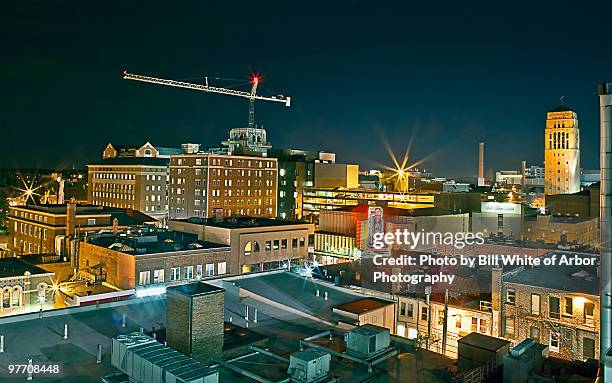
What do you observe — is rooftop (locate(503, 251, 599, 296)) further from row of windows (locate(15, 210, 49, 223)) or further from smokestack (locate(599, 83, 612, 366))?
row of windows (locate(15, 210, 49, 223))

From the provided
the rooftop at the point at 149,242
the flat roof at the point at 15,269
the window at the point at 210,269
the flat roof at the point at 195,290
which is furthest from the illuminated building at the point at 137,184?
the flat roof at the point at 195,290

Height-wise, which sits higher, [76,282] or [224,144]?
[224,144]

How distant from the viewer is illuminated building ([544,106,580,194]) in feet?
454

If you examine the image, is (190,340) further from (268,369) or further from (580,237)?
(580,237)

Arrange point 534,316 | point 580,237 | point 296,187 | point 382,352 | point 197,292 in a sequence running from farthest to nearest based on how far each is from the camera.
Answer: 1. point 296,187
2. point 580,237
3. point 534,316
4. point 382,352
5. point 197,292

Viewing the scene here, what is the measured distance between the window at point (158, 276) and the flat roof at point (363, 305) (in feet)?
68.7

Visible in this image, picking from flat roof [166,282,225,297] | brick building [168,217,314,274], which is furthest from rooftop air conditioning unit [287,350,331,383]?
brick building [168,217,314,274]

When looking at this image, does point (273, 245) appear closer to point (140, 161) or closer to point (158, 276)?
point (158, 276)

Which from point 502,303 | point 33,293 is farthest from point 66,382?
point 33,293

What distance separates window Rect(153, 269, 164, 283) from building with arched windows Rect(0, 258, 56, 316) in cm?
828

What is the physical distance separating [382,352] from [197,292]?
7308 millimetres

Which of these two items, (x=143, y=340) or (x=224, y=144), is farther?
(x=224, y=144)

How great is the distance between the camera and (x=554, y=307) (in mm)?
31938

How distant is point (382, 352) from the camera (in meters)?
19.0
